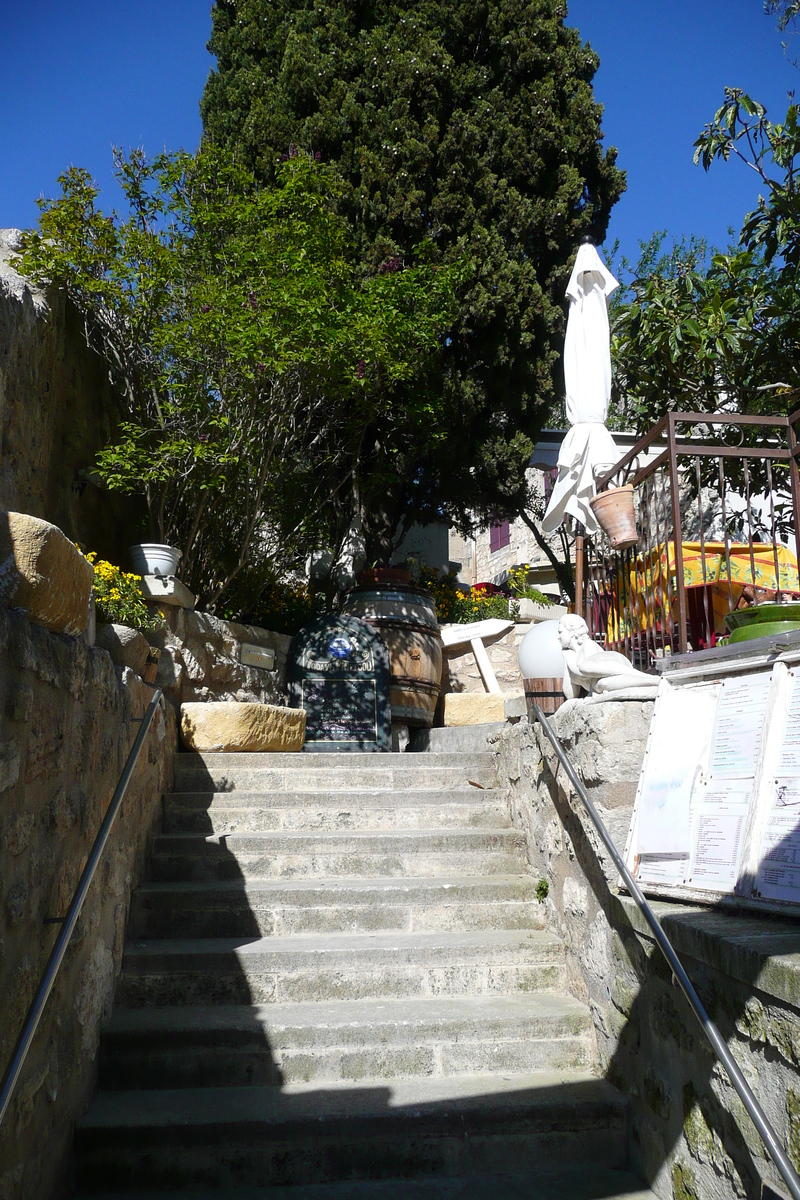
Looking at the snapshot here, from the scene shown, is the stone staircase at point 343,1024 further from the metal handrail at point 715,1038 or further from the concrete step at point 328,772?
the metal handrail at point 715,1038

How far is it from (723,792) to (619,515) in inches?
79.7

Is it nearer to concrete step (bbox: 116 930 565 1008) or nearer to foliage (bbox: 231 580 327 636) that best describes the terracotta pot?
concrete step (bbox: 116 930 565 1008)

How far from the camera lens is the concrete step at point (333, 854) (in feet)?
12.2

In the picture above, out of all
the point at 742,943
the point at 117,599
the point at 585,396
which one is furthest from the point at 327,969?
the point at 585,396

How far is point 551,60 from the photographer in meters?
8.48

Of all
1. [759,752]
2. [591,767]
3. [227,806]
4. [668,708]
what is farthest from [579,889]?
[227,806]

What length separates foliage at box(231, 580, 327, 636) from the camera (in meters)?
7.32

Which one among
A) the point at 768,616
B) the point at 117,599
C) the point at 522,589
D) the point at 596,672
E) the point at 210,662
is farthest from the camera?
the point at 522,589

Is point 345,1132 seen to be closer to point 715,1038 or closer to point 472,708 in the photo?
point 715,1038

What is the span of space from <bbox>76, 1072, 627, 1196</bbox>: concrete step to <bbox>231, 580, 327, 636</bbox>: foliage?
4.64 meters

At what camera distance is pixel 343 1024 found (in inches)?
112

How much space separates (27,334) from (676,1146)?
5.02 metres

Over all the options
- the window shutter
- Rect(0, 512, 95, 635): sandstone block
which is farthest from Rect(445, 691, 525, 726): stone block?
the window shutter

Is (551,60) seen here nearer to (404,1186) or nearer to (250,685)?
(250,685)
